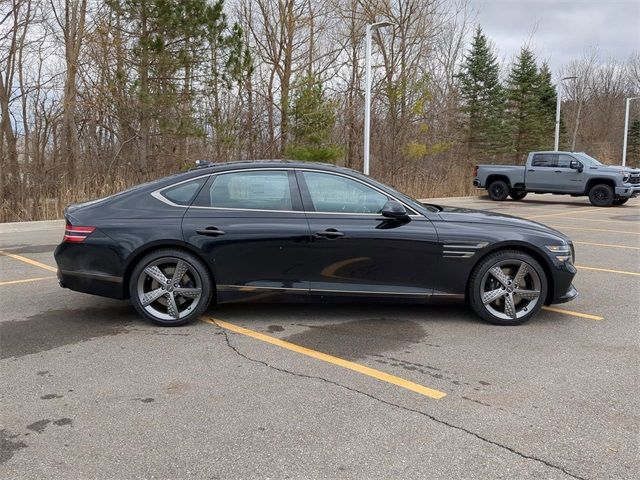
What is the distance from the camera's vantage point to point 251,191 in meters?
5.28

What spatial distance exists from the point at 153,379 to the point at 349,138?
23310mm

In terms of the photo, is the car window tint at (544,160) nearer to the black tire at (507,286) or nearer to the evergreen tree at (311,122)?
the evergreen tree at (311,122)

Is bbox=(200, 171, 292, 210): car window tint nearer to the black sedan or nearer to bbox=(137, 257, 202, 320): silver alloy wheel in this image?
the black sedan

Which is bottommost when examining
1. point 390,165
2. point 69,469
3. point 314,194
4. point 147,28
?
point 69,469

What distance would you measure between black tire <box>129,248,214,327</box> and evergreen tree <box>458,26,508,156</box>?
106ft

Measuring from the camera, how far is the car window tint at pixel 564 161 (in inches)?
822

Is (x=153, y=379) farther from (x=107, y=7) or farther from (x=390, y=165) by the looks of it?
(x=390, y=165)

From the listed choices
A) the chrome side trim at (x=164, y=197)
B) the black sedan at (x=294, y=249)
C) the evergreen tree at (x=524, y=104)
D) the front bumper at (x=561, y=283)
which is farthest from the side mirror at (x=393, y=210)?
the evergreen tree at (x=524, y=104)

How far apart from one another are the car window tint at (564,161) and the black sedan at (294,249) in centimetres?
1733

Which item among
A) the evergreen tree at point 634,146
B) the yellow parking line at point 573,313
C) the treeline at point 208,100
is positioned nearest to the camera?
the yellow parking line at point 573,313

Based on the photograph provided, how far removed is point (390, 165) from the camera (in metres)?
26.9

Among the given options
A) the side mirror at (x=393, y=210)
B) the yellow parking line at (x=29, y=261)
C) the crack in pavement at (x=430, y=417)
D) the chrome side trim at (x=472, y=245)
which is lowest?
the crack in pavement at (x=430, y=417)

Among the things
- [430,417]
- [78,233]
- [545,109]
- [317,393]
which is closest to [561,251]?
[430,417]

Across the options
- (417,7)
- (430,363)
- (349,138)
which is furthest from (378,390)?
(417,7)
